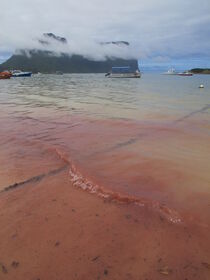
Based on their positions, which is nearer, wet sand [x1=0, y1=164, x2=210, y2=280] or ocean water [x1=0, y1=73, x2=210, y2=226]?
wet sand [x1=0, y1=164, x2=210, y2=280]

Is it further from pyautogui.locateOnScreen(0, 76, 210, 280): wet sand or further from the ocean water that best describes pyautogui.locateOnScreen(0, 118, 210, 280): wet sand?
the ocean water

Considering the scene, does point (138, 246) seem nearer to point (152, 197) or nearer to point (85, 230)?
point (85, 230)

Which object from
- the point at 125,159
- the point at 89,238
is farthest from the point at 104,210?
the point at 125,159

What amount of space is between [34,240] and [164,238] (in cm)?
169

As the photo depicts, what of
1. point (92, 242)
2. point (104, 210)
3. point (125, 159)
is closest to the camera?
point (92, 242)

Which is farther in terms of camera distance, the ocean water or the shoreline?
the ocean water

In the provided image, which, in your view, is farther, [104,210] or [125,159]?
[125,159]

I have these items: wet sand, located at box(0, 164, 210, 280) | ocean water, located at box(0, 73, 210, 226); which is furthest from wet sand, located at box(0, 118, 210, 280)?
ocean water, located at box(0, 73, 210, 226)

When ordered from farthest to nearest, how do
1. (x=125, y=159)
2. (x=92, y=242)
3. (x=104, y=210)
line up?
A: (x=125, y=159)
(x=104, y=210)
(x=92, y=242)

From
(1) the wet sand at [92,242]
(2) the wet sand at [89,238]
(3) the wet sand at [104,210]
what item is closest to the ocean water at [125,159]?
(3) the wet sand at [104,210]

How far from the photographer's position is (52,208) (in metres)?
3.83

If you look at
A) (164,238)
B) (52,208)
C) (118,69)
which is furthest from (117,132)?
(118,69)

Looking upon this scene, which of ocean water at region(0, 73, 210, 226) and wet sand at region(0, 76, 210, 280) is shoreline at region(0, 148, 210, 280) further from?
ocean water at region(0, 73, 210, 226)

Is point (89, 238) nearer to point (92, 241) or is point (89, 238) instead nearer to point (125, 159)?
point (92, 241)
